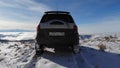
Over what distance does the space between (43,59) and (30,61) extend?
726 millimetres

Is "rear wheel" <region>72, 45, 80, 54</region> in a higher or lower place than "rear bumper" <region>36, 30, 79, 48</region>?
lower

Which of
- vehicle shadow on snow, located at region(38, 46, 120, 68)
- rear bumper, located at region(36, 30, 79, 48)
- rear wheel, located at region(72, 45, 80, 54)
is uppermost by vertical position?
A: rear bumper, located at region(36, 30, 79, 48)

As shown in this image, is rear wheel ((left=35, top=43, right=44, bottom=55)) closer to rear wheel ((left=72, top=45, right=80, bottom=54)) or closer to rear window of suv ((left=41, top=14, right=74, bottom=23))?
rear window of suv ((left=41, top=14, right=74, bottom=23))

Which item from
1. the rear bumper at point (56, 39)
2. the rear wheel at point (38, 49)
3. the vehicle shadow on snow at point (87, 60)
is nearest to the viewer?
the vehicle shadow on snow at point (87, 60)

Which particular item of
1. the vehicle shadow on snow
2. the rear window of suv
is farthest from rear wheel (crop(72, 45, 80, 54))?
the rear window of suv

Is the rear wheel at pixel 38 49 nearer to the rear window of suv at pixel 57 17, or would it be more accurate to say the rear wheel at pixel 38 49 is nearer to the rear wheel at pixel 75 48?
the rear window of suv at pixel 57 17

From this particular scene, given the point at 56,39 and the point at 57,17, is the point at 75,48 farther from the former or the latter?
the point at 57,17

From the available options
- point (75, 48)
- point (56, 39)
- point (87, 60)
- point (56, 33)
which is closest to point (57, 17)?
point (56, 33)

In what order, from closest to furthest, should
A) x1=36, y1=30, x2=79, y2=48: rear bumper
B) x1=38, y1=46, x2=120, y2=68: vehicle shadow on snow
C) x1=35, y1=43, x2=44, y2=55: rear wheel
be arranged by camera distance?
x1=38, y1=46, x2=120, y2=68: vehicle shadow on snow < x1=36, y1=30, x2=79, y2=48: rear bumper < x1=35, y1=43, x2=44, y2=55: rear wheel

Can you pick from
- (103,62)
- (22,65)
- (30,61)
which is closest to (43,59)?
(30,61)

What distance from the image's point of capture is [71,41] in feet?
36.1

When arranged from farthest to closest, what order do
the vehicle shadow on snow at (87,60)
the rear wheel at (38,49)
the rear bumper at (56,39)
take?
the rear wheel at (38,49) → the rear bumper at (56,39) → the vehicle shadow on snow at (87,60)

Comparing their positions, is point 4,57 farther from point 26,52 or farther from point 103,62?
point 103,62

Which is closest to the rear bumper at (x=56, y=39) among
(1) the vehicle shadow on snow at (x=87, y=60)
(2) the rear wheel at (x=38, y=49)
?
(2) the rear wheel at (x=38, y=49)
